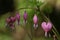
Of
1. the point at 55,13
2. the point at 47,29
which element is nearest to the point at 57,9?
the point at 55,13

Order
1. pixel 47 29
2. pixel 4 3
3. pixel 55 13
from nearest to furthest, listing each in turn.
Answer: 1. pixel 47 29
2. pixel 55 13
3. pixel 4 3

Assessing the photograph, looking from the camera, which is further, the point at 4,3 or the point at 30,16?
the point at 4,3

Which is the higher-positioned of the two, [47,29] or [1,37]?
[47,29]

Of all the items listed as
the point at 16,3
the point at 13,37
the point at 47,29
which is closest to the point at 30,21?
the point at 47,29

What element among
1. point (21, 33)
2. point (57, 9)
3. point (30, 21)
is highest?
point (30, 21)

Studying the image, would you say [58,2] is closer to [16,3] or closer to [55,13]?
[55,13]

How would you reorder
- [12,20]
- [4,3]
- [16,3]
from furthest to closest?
1. [4,3]
2. [16,3]
3. [12,20]

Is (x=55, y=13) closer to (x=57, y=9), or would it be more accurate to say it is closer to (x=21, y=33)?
(x=57, y=9)

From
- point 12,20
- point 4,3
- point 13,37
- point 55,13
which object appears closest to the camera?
point 12,20

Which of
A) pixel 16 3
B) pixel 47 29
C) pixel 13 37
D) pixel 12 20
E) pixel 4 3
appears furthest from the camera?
pixel 4 3
